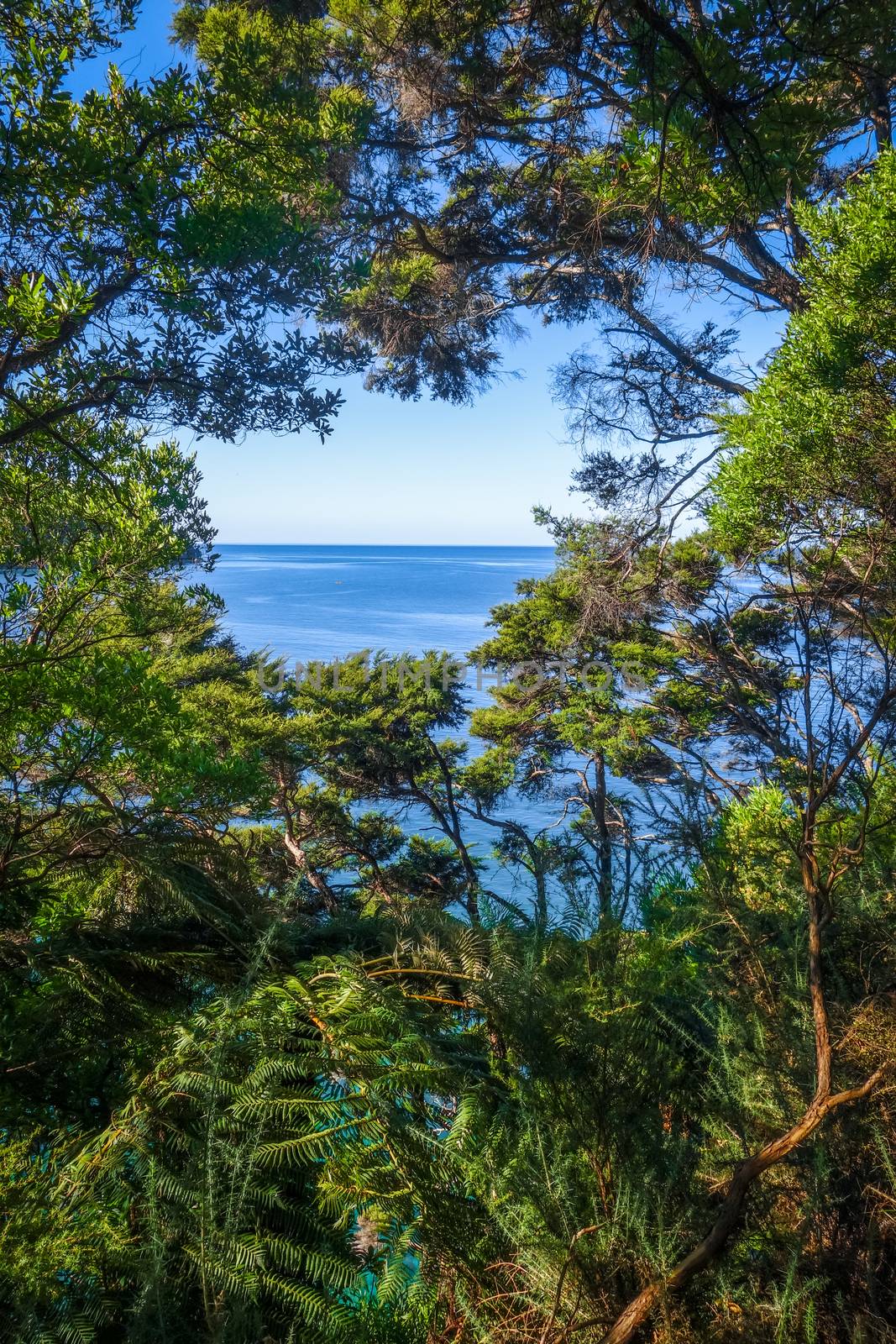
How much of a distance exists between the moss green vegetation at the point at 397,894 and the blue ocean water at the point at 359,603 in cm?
456

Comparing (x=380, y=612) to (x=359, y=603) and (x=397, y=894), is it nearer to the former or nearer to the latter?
(x=359, y=603)

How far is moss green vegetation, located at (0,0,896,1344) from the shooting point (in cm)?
81

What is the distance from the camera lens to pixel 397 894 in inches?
122

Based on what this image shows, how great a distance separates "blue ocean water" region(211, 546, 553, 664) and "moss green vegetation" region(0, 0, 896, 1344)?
456 cm

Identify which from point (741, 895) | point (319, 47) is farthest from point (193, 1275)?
point (319, 47)

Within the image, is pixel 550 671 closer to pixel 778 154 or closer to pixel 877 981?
pixel 778 154

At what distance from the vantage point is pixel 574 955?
1.39 metres

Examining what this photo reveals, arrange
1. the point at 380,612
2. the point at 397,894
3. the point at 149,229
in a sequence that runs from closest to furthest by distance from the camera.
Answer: the point at 149,229
the point at 397,894
the point at 380,612

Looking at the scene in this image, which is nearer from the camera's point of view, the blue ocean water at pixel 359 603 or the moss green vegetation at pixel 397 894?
the moss green vegetation at pixel 397 894

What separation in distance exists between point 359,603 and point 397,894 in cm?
3500

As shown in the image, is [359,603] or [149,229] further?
[359,603]

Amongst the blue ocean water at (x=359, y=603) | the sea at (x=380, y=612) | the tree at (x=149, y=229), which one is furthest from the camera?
the blue ocean water at (x=359, y=603)

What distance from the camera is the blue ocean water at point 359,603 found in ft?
72.2

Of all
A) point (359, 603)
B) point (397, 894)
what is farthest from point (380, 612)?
point (397, 894)
